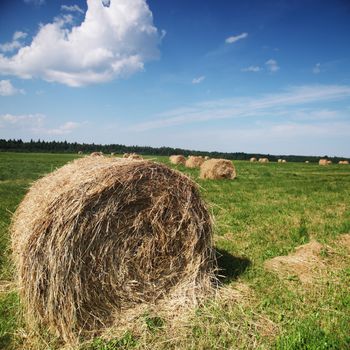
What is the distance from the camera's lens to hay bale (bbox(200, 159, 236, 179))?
75.7 ft

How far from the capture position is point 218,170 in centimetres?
2308

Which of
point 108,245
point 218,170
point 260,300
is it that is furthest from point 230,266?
point 218,170

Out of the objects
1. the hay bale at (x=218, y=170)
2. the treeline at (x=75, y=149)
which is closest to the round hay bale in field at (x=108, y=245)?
the hay bale at (x=218, y=170)

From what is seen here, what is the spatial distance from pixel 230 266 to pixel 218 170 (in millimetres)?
16429

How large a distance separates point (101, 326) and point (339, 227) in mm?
7338

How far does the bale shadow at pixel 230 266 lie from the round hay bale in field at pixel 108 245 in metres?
0.45

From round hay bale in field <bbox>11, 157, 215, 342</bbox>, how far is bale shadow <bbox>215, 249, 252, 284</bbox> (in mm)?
448

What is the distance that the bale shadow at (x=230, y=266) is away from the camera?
637cm

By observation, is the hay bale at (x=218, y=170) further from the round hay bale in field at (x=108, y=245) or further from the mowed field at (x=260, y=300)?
the round hay bale in field at (x=108, y=245)

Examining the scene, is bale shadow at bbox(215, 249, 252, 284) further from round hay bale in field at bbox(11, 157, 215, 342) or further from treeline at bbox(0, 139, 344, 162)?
treeline at bbox(0, 139, 344, 162)

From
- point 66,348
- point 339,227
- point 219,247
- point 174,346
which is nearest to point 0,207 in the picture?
point 219,247

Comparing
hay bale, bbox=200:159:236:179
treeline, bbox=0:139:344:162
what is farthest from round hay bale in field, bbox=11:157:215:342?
treeline, bbox=0:139:344:162

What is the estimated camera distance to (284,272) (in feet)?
21.8

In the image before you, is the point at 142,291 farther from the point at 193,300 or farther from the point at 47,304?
the point at 47,304
